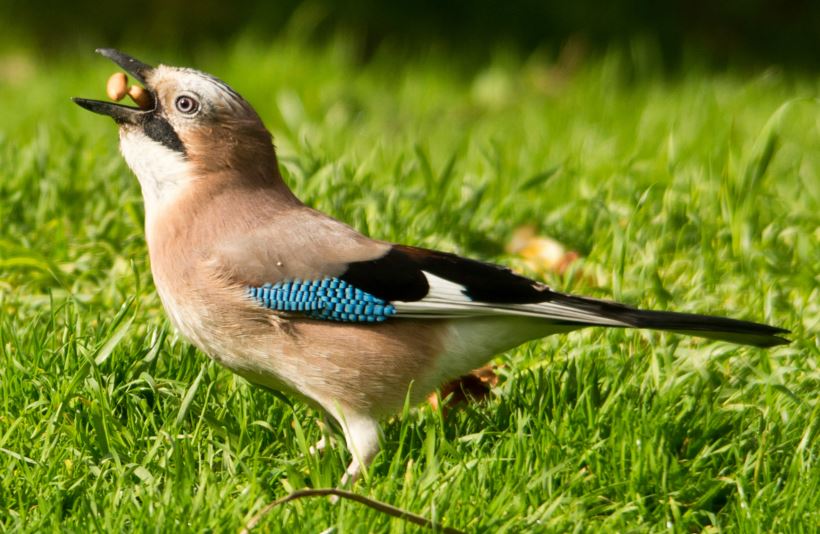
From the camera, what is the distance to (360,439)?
3.72m

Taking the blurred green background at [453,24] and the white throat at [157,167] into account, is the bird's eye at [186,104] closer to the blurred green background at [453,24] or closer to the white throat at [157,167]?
the white throat at [157,167]

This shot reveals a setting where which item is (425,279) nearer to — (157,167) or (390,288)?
(390,288)

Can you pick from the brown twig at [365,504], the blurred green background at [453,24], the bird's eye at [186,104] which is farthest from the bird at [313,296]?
the blurred green background at [453,24]

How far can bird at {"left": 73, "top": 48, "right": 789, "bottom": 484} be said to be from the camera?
372 centimetres

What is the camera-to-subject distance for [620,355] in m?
4.29

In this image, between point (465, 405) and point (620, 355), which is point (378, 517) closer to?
point (465, 405)

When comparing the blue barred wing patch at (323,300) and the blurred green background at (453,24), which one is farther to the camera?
the blurred green background at (453,24)

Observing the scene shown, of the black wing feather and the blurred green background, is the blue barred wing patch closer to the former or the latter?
the black wing feather

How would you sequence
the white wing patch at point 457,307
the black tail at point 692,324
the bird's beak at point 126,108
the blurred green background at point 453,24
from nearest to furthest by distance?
the black tail at point 692,324 < the white wing patch at point 457,307 < the bird's beak at point 126,108 < the blurred green background at point 453,24

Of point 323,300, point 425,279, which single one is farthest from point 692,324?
point 323,300

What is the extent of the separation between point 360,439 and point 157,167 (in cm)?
112

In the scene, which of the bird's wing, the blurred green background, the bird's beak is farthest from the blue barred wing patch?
the blurred green background

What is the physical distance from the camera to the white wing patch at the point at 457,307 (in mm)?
3764

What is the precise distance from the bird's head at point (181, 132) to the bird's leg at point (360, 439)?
895 millimetres
